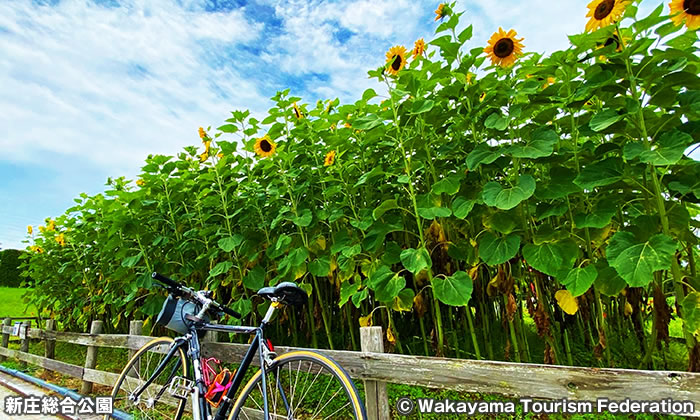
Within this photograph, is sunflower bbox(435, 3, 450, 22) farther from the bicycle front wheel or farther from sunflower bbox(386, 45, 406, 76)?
the bicycle front wheel

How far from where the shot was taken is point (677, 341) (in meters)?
2.69

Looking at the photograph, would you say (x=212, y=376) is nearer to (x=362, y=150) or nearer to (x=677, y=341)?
(x=362, y=150)

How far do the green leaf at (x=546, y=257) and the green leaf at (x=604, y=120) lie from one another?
0.49 metres

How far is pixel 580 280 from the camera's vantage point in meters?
1.52

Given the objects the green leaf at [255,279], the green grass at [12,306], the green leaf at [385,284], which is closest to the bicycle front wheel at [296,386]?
the green leaf at [385,284]

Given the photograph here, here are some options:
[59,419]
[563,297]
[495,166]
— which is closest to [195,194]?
[59,419]

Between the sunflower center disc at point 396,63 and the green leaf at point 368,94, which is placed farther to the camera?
the green leaf at point 368,94

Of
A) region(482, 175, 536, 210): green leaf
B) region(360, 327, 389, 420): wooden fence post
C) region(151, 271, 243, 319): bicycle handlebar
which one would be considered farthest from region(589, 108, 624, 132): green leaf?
region(151, 271, 243, 319): bicycle handlebar

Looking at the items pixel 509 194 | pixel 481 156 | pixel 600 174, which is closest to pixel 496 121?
pixel 481 156

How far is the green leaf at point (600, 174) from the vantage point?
150 cm

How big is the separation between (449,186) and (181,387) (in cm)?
188

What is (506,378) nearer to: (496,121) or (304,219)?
(496,121)

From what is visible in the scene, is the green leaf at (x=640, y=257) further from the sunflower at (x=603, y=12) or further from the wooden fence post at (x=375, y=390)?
the wooden fence post at (x=375, y=390)

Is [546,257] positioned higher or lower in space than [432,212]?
lower
